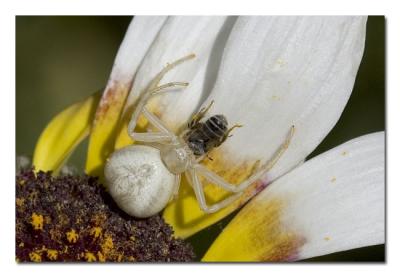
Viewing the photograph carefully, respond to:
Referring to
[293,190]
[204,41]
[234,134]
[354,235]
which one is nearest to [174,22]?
[204,41]

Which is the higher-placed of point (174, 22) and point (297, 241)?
point (174, 22)

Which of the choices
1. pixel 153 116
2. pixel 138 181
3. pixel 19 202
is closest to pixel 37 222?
pixel 19 202

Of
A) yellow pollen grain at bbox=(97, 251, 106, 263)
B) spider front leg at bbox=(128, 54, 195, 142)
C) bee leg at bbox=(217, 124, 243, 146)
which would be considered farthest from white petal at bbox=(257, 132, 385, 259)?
yellow pollen grain at bbox=(97, 251, 106, 263)

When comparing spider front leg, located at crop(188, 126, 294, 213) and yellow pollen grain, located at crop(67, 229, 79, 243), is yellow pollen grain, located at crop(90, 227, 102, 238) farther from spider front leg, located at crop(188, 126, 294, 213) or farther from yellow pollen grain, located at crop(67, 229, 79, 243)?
spider front leg, located at crop(188, 126, 294, 213)

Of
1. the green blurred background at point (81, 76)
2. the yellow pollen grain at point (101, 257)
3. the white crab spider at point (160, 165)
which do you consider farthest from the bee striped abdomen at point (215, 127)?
the yellow pollen grain at point (101, 257)

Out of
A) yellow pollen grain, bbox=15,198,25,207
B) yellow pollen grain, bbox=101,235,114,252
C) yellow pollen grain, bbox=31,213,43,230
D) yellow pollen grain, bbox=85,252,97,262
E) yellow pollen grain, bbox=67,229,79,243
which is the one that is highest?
yellow pollen grain, bbox=15,198,25,207

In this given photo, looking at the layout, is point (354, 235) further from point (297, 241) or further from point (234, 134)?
point (234, 134)

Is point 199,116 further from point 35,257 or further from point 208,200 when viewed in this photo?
point 35,257
